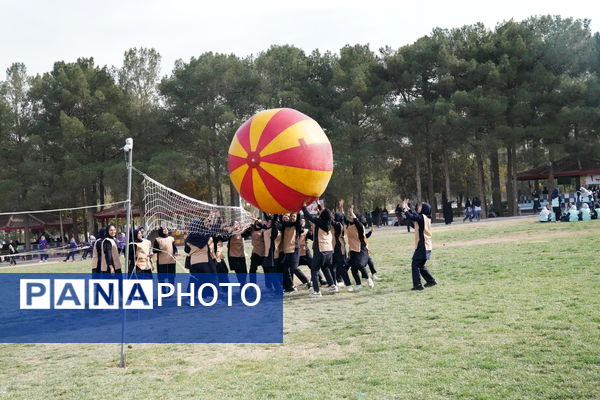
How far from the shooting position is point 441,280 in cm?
1252

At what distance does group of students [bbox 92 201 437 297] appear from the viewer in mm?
11750

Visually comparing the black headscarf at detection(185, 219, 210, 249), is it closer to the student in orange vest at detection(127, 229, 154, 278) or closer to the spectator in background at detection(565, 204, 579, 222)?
the student in orange vest at detection(127, 229, 154, 278)

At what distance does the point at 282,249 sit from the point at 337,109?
3131 centimetres

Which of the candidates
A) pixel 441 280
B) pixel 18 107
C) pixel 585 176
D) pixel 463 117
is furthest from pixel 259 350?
pixel 18 107

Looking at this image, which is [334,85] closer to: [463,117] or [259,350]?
[463,117]

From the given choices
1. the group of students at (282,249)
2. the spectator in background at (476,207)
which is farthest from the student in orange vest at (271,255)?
the spectator in background at (476,207)

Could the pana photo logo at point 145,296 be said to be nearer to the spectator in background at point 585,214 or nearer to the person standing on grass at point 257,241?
the person standing on grass at point 257,241

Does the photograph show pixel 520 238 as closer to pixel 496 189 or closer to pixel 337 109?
pixel 337 109

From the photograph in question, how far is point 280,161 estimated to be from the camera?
8.32 meters


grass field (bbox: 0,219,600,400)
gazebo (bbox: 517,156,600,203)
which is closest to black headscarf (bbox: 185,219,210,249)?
grass field (bbox: 0,219,600,400)

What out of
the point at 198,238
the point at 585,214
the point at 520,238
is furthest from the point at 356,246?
the point at 585,214

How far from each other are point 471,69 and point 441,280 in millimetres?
31953

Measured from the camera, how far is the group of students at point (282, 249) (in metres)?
11.8

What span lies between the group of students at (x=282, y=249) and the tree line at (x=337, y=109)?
90.7ft
